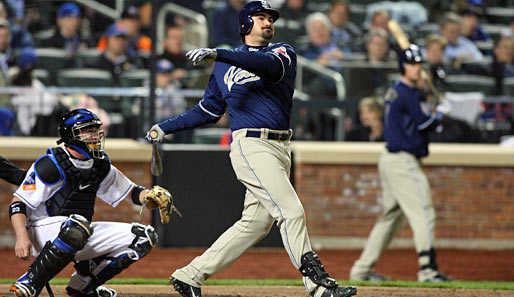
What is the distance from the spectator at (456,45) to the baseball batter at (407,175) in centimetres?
545

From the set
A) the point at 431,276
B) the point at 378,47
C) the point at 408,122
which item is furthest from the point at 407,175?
the point at 378,47

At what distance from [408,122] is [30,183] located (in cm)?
361

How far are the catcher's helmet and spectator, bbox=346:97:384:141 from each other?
5099mm

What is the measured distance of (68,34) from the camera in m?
12.3

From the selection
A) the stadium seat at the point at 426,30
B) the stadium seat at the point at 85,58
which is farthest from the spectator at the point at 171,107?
the stadium seat at the point at 426,30

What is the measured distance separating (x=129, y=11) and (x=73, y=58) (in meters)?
1.16

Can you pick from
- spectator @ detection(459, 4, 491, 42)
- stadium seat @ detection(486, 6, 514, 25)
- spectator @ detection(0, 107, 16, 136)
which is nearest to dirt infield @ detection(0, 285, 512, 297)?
spectator @ detection(0, 107, 16, 136)

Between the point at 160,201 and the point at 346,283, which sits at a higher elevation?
the point at 160,201

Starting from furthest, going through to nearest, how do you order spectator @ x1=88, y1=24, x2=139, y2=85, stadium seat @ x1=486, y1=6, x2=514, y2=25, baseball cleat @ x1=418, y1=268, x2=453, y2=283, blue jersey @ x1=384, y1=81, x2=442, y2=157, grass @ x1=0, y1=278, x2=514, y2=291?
1. stadium seat @ x1=486, y1=6, x2=514, y2=25
2. spectator @ x1=88, y1=24, x2=139, y2=85
3. blue jersey @ x1=384, y1=81, x2=442, y2=157
4. baseball cleat @ x1=418, y1=268, x2=453, y2=283
5. grass @ x1=0, y1=278, x2=514, y2=291

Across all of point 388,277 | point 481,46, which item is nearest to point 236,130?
point 388,277

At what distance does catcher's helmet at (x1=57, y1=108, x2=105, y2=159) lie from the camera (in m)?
5.34

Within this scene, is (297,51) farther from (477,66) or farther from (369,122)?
(477,66)

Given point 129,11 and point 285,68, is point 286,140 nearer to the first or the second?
point 285,68

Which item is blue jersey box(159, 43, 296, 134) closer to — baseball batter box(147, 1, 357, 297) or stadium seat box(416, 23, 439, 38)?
baseball batter box(147, 1, 357, 297)
